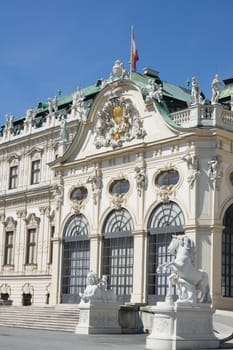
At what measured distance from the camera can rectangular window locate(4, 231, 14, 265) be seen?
51.4m

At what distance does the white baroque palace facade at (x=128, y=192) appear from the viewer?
115ft

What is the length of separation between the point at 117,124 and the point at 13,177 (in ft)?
51.6

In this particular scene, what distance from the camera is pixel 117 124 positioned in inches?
1588

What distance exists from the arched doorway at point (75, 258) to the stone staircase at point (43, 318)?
12.4 ft

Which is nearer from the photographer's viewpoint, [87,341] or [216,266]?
[87,341]

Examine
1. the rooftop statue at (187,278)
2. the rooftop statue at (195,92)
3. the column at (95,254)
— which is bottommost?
the rooftop statue at (187,278)

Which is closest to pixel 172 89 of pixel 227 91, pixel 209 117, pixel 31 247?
pixel 227 91

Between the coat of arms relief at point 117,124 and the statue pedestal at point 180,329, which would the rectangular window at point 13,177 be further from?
the statue pedestal at point 180,329

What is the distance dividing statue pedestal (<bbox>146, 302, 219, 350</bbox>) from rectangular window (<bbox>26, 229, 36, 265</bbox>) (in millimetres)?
26539

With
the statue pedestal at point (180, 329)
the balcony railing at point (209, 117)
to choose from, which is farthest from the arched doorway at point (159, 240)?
the statue pedestal at point (180, 329)

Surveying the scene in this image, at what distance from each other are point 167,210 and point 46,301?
1402 cm

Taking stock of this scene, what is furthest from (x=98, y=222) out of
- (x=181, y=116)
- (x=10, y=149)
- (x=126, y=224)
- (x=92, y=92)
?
(x=10, y=149)

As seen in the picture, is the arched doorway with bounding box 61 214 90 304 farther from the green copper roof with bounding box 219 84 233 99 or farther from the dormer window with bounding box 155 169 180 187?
the green copper roof with bounding box 219 84 233 99

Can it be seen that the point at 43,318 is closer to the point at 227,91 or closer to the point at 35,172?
the point at 35,172
